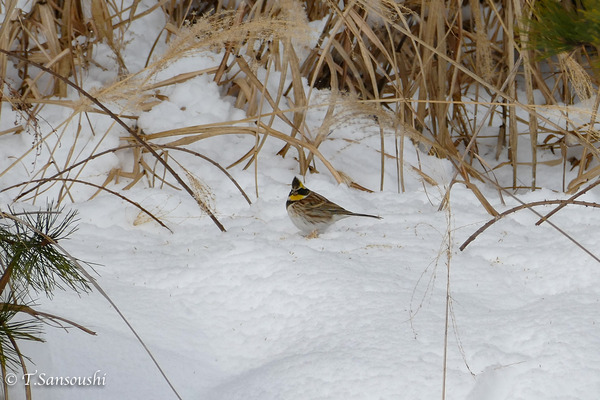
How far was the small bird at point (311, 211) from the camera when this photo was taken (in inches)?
119

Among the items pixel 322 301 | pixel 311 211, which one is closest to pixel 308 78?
pixel 311 211

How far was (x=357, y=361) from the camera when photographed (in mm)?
2000

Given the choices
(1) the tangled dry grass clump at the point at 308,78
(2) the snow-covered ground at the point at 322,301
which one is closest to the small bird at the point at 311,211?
(2) the snow-covered ground at the point at 322,301

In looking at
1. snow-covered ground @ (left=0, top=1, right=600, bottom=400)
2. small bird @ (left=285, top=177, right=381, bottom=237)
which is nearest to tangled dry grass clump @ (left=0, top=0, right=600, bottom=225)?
snow-covered ground @ (left=0, top=1, right=600, bottom=400)

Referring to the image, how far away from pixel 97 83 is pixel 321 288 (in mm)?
2285

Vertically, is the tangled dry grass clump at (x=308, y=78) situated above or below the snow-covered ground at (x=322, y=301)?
above

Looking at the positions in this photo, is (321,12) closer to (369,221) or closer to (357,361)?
(369,221)

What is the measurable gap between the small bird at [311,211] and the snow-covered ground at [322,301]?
7 centimetres

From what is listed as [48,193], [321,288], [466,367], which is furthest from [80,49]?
[466,367]

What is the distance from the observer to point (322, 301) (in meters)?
2.36

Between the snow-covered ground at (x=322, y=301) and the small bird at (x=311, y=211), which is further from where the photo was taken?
the small bird at (x=311, y=211)

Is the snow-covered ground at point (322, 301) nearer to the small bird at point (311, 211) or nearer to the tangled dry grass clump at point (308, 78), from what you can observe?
the small bird at point (311, 211)

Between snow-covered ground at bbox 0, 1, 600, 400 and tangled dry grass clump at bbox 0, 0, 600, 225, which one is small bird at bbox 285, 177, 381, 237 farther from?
tangled dry grass clump at bbox 0, 0, 600, 225

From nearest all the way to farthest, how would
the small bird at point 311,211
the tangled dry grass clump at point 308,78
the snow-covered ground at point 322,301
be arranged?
the snow-covered ground at point 322,301 → the small bird at point 311,211 → the tangled dry grass clump at point 308,78
